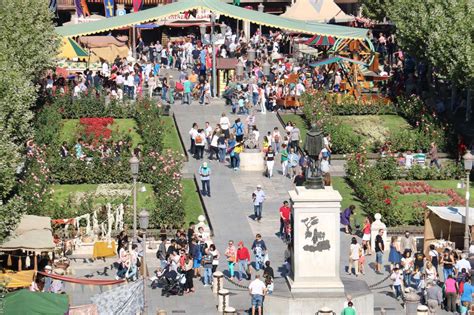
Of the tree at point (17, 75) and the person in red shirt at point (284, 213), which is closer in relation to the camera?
the tree at point (17, 75)

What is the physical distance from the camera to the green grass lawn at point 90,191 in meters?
59.4

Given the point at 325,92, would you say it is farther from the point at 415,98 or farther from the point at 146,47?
the point at 146,47

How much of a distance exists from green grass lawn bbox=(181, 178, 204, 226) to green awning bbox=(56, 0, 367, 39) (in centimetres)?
1689

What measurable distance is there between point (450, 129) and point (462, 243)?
1445cm

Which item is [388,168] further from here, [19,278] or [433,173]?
[19,278]

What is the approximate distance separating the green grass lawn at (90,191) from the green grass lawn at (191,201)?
1184mm

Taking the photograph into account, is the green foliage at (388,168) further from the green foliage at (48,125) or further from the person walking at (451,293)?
the person walking at (451,293)

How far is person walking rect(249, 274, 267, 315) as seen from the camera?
47000mm

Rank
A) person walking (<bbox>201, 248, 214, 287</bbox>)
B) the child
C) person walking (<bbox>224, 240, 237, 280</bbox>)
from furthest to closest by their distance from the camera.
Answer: person walking (<bbox>224, 240, 237, 280</bbox>) → person walking (<bbox>201, 248, 214, 287</bbox>) → the child

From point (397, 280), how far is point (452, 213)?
499 centimetres

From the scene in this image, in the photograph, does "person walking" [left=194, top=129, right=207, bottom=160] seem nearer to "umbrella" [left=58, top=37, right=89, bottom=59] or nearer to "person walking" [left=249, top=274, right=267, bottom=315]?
"umbrella" [left=58, top=37, right=89, bottom=59]

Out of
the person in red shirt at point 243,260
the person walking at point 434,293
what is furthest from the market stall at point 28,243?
the person walking at point 434,293

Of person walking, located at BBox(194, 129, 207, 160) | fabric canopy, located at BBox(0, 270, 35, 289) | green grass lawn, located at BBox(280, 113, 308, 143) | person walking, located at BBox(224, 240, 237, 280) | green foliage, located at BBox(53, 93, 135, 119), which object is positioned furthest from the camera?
green foliage, located at BBox(53, 93, 135, 119)

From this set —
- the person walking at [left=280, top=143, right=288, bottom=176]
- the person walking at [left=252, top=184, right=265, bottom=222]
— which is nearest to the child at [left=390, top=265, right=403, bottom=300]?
the person walking at [left=252, top=184, right=265, bottom=222]
